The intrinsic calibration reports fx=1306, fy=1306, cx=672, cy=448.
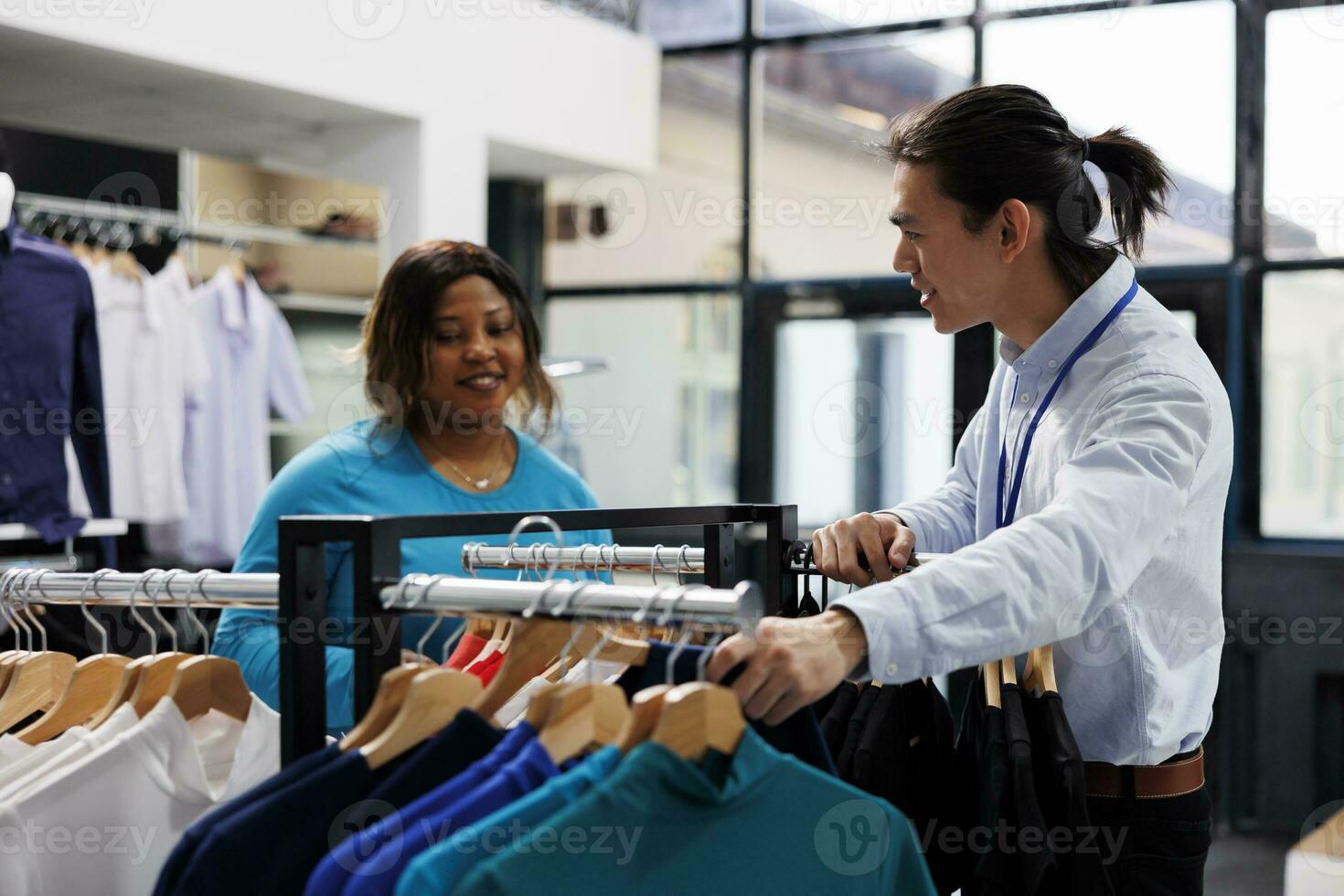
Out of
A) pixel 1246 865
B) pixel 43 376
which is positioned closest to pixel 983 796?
pixel 43 376

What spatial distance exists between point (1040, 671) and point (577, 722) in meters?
0.64

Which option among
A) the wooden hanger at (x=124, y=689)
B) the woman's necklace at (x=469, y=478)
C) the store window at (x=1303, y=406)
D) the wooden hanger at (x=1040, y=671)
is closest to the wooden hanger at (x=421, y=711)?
the wooden hanger at (x=124, y=689)

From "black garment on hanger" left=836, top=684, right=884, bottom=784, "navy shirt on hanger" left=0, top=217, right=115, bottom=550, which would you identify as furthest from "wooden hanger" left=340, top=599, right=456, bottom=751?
"navy shirt on hanger" left=0, top=217, right=115, bottom=550

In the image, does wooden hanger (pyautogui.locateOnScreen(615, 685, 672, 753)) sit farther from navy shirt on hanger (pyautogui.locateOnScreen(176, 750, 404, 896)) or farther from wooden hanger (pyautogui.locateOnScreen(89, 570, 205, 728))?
wooden hanger (pyautogui.locateOnScreen(89, 570, 205, 728))

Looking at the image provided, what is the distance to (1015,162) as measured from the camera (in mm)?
1568

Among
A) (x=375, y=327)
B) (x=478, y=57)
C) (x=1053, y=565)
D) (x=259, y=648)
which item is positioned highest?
(x=478, y=57)

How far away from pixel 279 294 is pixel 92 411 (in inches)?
45.0

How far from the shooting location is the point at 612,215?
6168 millimetres

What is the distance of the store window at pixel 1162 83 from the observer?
4895 millimetres

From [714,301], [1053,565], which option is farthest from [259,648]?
[714,301]

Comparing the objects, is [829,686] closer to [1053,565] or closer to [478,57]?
[1053,565]

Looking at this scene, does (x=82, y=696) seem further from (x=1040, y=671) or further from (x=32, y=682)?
(x=1040, y=671)

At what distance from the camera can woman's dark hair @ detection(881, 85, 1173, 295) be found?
1.57m

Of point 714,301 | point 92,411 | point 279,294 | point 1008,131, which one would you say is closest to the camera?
point 1008,131
